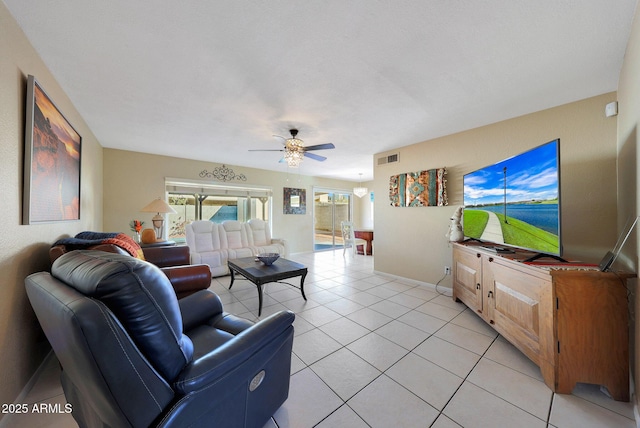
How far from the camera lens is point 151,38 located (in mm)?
1512

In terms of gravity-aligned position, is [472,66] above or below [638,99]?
above

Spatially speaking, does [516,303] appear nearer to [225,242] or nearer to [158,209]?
[225,242]

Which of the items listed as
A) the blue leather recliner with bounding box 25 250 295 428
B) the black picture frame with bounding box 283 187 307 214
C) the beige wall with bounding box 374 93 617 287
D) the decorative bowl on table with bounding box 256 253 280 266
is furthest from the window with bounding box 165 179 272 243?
the blue leather recliner with bounding box 25 250 295 428

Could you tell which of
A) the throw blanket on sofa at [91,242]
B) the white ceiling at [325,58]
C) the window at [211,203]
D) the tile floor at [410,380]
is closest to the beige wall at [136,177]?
the window at [211,203]

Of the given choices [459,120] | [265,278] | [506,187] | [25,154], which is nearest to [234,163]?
[265,278]

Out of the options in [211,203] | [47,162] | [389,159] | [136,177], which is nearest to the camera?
[47,162]

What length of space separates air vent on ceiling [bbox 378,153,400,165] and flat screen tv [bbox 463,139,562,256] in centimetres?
146

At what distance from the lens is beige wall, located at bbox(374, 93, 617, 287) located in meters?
2.10

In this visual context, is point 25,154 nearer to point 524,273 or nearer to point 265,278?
point 265,278

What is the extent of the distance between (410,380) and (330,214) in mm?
6173

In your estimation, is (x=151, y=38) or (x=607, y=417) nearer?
(x=607, y=417)

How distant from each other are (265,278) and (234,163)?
3480mm

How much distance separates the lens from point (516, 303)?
1.76 meters

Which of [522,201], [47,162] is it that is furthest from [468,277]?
[47,162]
